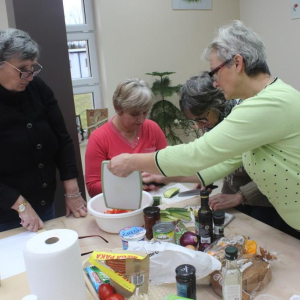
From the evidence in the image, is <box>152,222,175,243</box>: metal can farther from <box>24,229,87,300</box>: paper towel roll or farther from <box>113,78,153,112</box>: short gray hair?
<box>113,78,153,112</box>: short gray hair

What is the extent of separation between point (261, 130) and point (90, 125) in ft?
8.85

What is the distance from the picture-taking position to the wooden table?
0.97 meters

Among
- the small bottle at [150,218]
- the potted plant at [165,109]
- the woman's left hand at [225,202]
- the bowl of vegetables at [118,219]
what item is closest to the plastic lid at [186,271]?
the small bottle at [150,218]

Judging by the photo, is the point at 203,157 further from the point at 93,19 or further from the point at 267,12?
the point at 267,12

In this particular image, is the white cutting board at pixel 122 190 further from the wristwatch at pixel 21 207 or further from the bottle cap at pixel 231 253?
the bottle cap at pixel 231 253

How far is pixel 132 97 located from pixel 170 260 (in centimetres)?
112

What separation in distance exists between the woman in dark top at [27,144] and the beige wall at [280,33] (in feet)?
9.51

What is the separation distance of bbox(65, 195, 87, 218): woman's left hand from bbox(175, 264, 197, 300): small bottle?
2.61 ft

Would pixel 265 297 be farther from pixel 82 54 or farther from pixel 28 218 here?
pixel 82 54

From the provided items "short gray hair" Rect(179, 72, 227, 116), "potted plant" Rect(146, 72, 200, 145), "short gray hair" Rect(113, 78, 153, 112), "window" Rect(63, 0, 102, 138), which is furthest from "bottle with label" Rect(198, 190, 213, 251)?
"window" Rect(63, 0, 102, 138)

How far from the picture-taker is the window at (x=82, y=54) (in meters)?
3.43

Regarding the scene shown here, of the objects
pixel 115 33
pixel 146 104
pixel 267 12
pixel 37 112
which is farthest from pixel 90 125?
pixel 267 12

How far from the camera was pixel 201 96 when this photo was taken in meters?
1.60

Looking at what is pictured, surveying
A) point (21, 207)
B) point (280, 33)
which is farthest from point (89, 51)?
point (21, 207)
